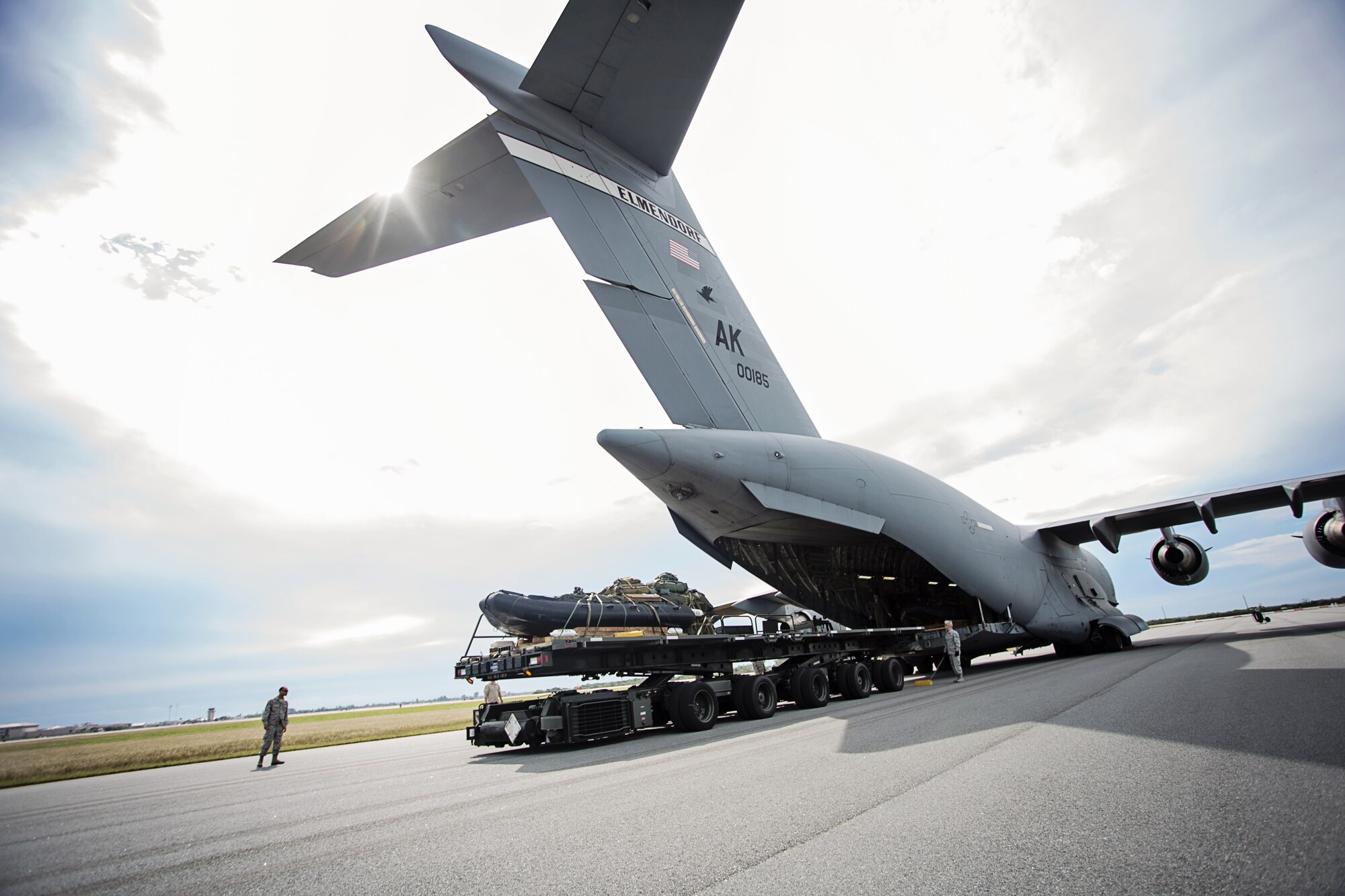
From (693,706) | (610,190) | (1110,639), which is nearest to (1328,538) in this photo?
(1110,639)

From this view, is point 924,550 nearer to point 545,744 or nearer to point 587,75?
point 545,744

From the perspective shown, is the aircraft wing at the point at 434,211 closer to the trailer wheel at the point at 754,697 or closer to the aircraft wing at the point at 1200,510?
the trailer wheel at the point at 754,697

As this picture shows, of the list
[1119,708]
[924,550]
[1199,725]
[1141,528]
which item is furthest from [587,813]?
[1141,528]

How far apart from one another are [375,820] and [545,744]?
4566mm

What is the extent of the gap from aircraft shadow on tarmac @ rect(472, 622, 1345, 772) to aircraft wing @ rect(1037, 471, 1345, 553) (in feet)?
17.3

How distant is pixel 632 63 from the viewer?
679 centimetres

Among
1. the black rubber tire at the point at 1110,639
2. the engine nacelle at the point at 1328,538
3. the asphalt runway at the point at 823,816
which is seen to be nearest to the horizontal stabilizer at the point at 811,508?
the asphalt runway at the point at 823,816

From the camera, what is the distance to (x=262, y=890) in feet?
9.41

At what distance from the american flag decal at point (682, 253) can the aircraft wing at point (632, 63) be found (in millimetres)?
1525

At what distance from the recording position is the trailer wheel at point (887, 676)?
11.3 m

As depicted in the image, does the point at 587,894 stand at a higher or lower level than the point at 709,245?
lower

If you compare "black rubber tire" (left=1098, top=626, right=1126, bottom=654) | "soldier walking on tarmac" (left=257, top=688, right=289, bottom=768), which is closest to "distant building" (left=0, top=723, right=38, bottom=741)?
"soldier walking on tarmac" (left=257, top=688, right=289, bottom=768)

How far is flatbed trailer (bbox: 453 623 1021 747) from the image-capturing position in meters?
7.61

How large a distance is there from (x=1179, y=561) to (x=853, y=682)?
36.7 ft
